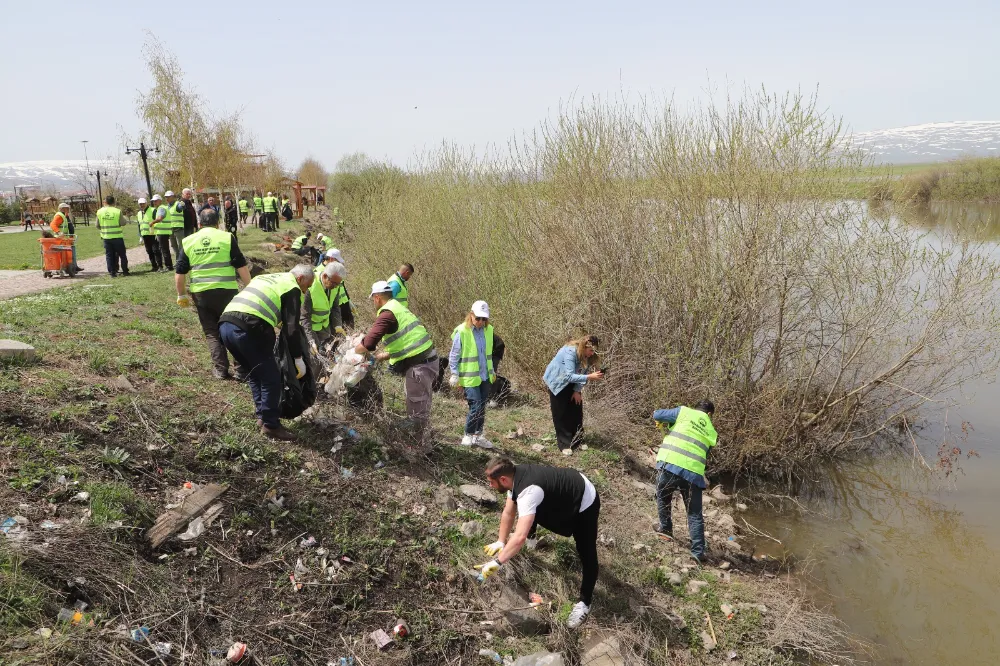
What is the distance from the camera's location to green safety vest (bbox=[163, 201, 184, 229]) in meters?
10.8

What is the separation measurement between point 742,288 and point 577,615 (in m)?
4.84

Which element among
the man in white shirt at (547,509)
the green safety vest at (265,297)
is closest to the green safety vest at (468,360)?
the green safety vest at (265,297)

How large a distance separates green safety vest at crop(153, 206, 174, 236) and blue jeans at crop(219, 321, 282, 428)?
8.02 m

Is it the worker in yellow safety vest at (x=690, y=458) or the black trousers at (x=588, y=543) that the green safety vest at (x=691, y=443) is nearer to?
the worker in yellow safety vest at (x=690, y=458)

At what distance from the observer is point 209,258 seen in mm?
5871

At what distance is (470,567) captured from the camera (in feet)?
15.3

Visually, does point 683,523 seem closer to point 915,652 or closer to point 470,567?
point 915,652

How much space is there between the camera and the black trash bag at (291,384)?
5148mm

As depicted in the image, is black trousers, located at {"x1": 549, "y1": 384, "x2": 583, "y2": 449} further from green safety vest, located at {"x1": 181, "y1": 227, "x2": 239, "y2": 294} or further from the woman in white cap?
green safety vest, located at {"x1": 181, "y1": 227, "x2": 239, "y2": 294}

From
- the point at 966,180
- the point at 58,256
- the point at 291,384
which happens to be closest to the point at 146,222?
the point at 58,256

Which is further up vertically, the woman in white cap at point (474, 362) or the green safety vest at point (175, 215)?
the green safety vest at point (175, 215)

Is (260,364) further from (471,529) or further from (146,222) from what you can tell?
(146,222)

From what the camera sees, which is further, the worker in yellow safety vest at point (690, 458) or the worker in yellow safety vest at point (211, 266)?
the worker in yellow safety vest at point (211, 266)

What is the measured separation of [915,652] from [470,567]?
396cm
